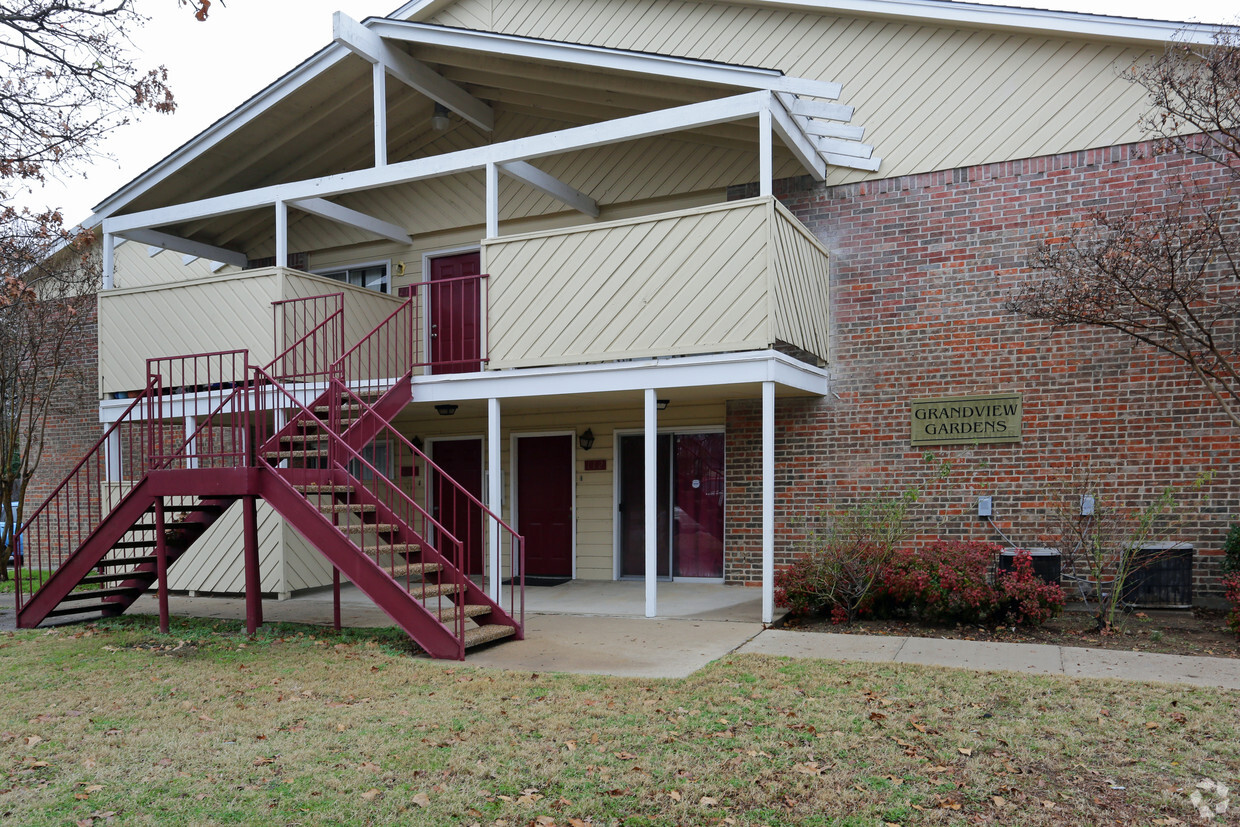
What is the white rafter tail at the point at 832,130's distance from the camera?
33.0ft

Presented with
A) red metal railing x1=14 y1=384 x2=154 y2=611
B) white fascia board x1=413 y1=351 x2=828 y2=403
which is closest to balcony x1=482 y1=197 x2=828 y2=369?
white fascia board x1=413 y1=351 x2=828 y2=403

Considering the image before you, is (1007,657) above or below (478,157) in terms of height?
below

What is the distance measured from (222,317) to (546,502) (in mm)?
4888

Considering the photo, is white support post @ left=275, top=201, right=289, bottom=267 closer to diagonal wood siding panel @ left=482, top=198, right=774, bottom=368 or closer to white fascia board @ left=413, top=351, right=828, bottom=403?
white fascia board @ left=413, top=351, right=828, bottom=403

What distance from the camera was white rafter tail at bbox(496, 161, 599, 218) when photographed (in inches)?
408

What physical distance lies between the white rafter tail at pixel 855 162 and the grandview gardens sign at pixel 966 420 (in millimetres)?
2687

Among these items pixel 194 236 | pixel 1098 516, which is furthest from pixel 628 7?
pixel 1098 516

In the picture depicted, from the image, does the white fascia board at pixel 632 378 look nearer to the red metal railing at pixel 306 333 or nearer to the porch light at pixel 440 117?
the red metal railing at pixel 306 333

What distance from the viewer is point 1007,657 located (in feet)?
23.5

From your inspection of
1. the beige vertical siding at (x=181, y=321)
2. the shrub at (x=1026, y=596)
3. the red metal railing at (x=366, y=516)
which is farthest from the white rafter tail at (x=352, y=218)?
the shrub at (x=1026, y=596)

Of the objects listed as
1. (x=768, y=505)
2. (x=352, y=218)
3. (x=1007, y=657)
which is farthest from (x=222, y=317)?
(x=1007, y=657)

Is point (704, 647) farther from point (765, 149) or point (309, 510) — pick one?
point (765, 149)

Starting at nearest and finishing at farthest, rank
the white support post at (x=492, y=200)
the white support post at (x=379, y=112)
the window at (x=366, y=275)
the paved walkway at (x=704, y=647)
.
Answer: the paved walkway at (x=704, y=647)
the white support post at (x=492, y=200)
the white support post at (x=379, y=112)
the window at (x=366, y=275)

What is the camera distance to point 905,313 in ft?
33.5
